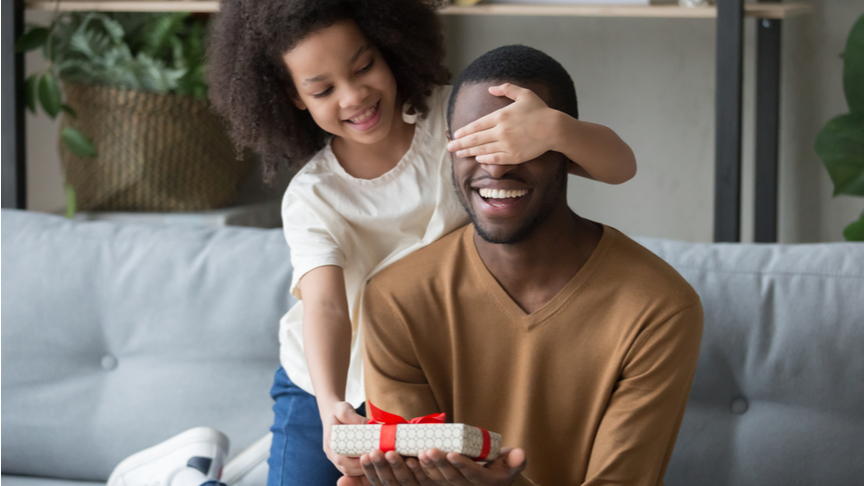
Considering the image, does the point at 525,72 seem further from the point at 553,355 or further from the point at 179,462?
the point at 179,462

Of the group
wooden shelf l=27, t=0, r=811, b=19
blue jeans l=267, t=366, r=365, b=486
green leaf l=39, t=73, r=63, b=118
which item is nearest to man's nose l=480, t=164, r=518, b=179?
blue jeans l=267, t=366, r=365, b=486

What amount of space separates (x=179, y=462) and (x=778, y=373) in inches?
37.7

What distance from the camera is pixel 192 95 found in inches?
75.3

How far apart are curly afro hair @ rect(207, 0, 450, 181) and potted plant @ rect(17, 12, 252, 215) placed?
721 mm

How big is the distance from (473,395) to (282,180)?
1.43 m

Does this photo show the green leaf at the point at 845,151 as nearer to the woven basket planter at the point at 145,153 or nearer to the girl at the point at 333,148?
the girl at the point at 333,148

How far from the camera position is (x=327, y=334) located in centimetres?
100

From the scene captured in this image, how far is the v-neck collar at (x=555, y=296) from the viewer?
0.90 metres

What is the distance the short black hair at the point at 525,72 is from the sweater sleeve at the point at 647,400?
29 centimetres

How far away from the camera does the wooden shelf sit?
146cm

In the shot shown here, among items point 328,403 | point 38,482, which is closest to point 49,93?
point 38,482

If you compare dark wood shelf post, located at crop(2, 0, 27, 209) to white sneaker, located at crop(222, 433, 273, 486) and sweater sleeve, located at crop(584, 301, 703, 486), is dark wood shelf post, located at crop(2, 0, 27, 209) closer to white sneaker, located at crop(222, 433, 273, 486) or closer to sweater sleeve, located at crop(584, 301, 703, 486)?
white sneaker, located at crop(222, 433, 273, 486)

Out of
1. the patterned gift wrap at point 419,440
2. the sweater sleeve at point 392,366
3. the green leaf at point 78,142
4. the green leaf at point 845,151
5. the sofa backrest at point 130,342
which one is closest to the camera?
the patterned gift wrap at point 419,440

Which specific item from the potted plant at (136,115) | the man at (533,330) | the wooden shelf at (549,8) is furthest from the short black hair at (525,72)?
the potted plant at (136,115)
